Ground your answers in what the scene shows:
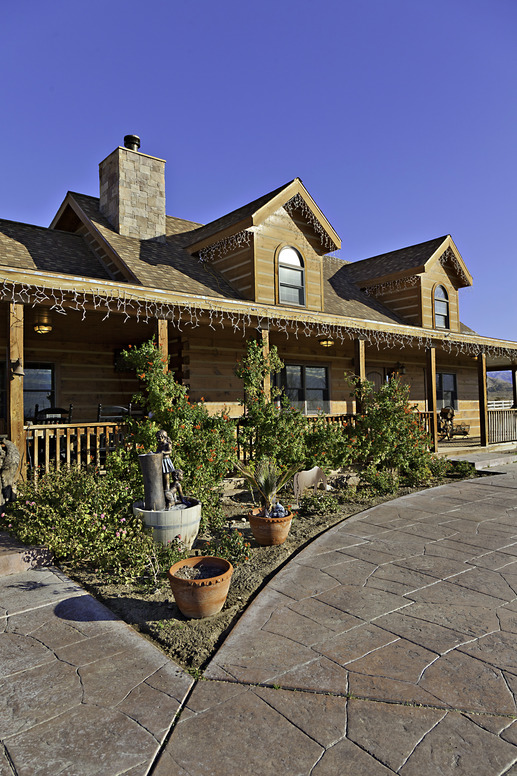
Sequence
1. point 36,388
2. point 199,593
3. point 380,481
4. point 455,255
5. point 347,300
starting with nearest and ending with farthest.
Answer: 1. point 199,593
2. point 380,481
3. point 36,388
4. point 347,300
5. point 455,255

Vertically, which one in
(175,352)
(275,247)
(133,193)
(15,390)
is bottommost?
(15,390)

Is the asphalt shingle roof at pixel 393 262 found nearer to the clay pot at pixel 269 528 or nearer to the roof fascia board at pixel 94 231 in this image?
the roof fascia board at pixel 94 231

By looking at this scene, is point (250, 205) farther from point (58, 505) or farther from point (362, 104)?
point (58, 505)

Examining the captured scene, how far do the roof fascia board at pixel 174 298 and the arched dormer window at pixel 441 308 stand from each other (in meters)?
3.45

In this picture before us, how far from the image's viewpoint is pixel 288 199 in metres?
12.2

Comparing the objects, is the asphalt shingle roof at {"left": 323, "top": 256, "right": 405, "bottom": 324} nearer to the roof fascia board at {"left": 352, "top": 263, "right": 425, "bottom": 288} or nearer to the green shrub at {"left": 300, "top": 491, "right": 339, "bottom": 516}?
the roof fascia board at {"left": 352, "top": 263, "right": 425, "bottom": 288}

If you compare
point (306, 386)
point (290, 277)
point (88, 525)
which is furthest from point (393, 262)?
point (88, 525)

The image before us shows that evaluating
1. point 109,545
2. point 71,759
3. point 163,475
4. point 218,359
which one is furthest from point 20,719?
point 218,359

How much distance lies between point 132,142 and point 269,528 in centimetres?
1195

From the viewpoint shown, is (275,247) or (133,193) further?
(133,193)

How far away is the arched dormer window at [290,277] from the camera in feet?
40.3

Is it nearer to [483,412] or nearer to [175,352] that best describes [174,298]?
[175,352]

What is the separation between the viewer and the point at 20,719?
267 centimetres

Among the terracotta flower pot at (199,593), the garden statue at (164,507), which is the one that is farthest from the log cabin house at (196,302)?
the terracotta flower pot at (199,593)
